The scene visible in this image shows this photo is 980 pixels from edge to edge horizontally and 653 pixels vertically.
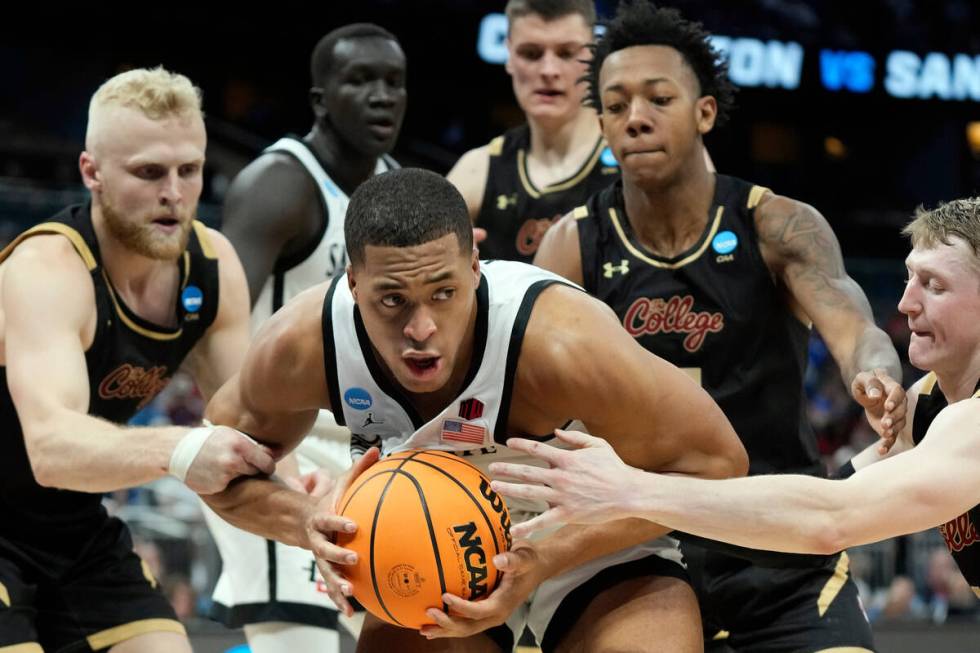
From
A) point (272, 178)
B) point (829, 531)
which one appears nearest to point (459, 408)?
point (829, 531)

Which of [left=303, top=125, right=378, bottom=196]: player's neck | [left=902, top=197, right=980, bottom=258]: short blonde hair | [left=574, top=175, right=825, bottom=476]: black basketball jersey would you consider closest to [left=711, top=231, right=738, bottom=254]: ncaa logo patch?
[left=574, top=175, right=825, bottom=476]: black basketball jersey

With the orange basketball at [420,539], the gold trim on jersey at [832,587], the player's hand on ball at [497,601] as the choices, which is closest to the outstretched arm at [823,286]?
the gold trim on jersey at [832,587]

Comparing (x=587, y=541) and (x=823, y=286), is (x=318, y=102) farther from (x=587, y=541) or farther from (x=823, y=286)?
(x=587, y=541)

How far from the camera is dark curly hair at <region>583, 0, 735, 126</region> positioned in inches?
170

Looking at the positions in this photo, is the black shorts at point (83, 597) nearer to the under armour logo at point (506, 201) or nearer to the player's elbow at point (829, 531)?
the under armour logo at point (506, 201)

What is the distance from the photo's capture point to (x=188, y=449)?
11.0 ft

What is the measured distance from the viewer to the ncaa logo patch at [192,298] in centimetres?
421

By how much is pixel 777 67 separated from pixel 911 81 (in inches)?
71.2

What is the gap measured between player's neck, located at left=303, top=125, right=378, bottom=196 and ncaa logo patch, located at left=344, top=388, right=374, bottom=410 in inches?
88.6

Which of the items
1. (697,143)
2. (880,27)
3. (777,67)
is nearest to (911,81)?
(880,27)

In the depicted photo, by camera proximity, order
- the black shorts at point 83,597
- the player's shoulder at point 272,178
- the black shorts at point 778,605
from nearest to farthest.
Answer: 1. the black shorts at point 778,605
2. the black shorts at point 83,597
3. the player's shoulder at point 272,178

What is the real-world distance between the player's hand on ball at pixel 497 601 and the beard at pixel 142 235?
1.64 m

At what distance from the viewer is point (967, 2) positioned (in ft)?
53.9

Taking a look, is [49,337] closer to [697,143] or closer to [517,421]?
[517,421]
